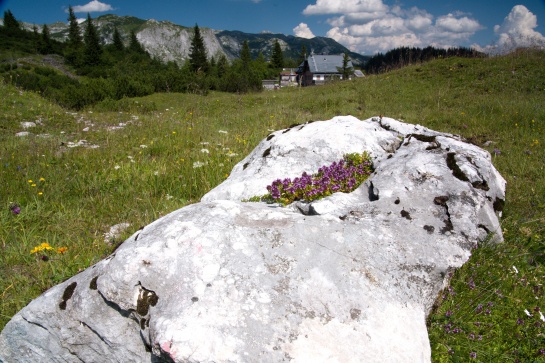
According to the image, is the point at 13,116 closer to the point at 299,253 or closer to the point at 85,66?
the point at 299,253

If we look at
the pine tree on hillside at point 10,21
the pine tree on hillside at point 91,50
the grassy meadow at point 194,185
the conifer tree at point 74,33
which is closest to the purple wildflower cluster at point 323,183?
the grassy meadow at point 194,185

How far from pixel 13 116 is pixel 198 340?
42.3 feet

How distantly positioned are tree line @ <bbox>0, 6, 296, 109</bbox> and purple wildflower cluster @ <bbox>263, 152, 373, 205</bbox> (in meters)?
18.9

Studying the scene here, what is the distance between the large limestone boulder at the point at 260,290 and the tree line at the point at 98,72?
65.1ft

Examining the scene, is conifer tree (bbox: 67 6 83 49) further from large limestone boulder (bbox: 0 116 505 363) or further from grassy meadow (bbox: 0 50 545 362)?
large limestone boulder (bbox: 0 116 505 363)

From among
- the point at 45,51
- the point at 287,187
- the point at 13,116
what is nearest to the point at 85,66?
the point at 45,51

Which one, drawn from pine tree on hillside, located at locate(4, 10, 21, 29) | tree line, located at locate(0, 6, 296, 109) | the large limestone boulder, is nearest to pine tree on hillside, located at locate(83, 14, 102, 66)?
tree line, located at locate(0, 6, 296, 109)

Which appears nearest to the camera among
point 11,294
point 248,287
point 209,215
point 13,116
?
point 248,287

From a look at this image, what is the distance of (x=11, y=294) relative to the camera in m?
3.38

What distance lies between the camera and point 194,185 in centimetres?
576

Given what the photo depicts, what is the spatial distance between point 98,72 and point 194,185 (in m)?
67.5

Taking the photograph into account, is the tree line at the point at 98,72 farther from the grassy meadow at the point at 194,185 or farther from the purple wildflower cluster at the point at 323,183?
the purple wildflower cluster at the point at 323,183

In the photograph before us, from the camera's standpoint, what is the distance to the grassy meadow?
121 inches

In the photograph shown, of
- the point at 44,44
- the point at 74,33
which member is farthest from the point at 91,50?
the point at 74,33
